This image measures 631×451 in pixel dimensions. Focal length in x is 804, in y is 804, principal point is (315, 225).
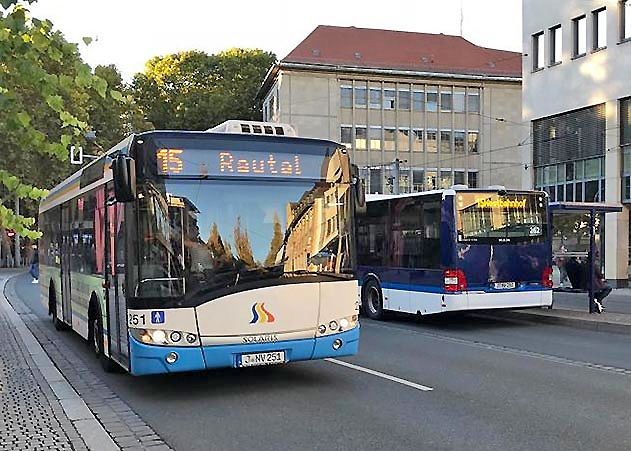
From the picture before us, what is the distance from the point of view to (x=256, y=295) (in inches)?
350

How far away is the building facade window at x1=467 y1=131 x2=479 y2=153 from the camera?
6506cm

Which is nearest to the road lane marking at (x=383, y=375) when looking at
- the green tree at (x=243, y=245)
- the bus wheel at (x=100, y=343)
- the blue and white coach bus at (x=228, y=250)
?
the blue and white coach bus at (x=228, y=250)

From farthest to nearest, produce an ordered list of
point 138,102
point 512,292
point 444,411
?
point 138,102 < point 512,292 < point 444,411

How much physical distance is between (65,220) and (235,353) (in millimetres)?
6605

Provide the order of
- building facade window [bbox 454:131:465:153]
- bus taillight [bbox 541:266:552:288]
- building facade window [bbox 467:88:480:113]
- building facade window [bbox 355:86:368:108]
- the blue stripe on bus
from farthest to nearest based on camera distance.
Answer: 1. building facade window [bbox 467:88:480:113]
2. building facade window [bbox 454:131:465:153]
3. building facade window [bbox 355:86:368:108]
4. bus taillight [bbox 541:266:552:288]
5. the blue stripe on bus

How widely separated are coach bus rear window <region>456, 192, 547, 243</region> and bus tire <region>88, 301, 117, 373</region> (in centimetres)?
733

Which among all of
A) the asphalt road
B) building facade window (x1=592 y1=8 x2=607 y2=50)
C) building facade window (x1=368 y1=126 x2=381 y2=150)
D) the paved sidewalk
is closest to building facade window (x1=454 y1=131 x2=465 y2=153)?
building facade window (x1=368 y1=126 x2=381 y2=150)

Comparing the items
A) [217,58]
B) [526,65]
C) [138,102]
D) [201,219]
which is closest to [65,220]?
[201,219]

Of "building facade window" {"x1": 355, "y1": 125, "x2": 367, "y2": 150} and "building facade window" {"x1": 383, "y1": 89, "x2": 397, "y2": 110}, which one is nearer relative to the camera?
"building facade window" {"x1": 355, "y1": 125, "x2": 367, "y2": 150}

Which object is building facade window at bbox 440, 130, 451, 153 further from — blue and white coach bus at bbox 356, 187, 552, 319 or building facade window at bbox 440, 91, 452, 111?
blue and white coach bus at bbox 356, 187, 552, 319

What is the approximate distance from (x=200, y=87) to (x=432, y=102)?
61.3ft

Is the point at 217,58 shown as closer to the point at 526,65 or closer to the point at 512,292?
the point at 526,65

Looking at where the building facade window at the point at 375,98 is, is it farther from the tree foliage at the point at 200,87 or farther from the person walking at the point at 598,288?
the person walking at the point at 598,288

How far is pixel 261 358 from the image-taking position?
8945 millimetres
